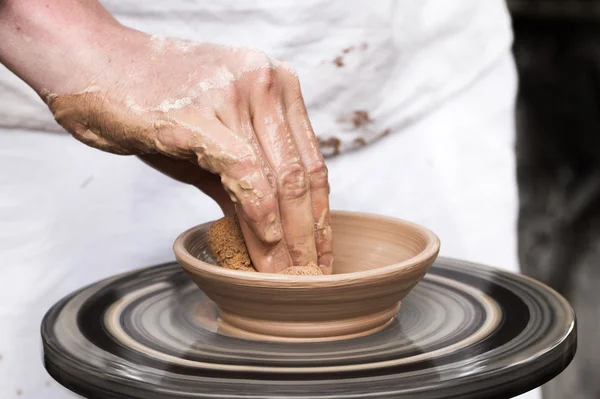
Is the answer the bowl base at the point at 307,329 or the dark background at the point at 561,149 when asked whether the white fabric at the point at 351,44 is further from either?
the dark background at the point at 561,149

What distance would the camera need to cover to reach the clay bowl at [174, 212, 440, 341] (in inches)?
36.9

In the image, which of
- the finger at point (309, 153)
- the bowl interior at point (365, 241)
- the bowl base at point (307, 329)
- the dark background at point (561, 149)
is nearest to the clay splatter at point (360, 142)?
the bowl interior at point (365, 241)

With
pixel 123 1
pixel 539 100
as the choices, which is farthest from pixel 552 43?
pixel 123 1

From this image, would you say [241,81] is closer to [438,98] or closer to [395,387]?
[395,387]

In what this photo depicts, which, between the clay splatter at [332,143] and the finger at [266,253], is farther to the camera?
the clay splatter at [332,143]

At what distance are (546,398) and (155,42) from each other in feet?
7.96

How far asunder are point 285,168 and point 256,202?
74 millimetres

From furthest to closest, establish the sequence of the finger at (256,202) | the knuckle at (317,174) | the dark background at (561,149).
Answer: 1. the dark background at (561,149)
2. the knuckle at (317,174)
3. the finger at (256,202)

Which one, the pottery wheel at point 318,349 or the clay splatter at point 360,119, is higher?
the clay splatter at point 360,119

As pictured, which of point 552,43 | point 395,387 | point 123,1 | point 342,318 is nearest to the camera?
point 395,387

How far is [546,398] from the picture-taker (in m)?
3.01

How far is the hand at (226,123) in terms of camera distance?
3.29ft

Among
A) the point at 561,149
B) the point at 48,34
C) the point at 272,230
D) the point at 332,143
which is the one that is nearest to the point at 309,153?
the point at 272,230

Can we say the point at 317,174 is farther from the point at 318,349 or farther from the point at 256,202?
the point at 318,349
